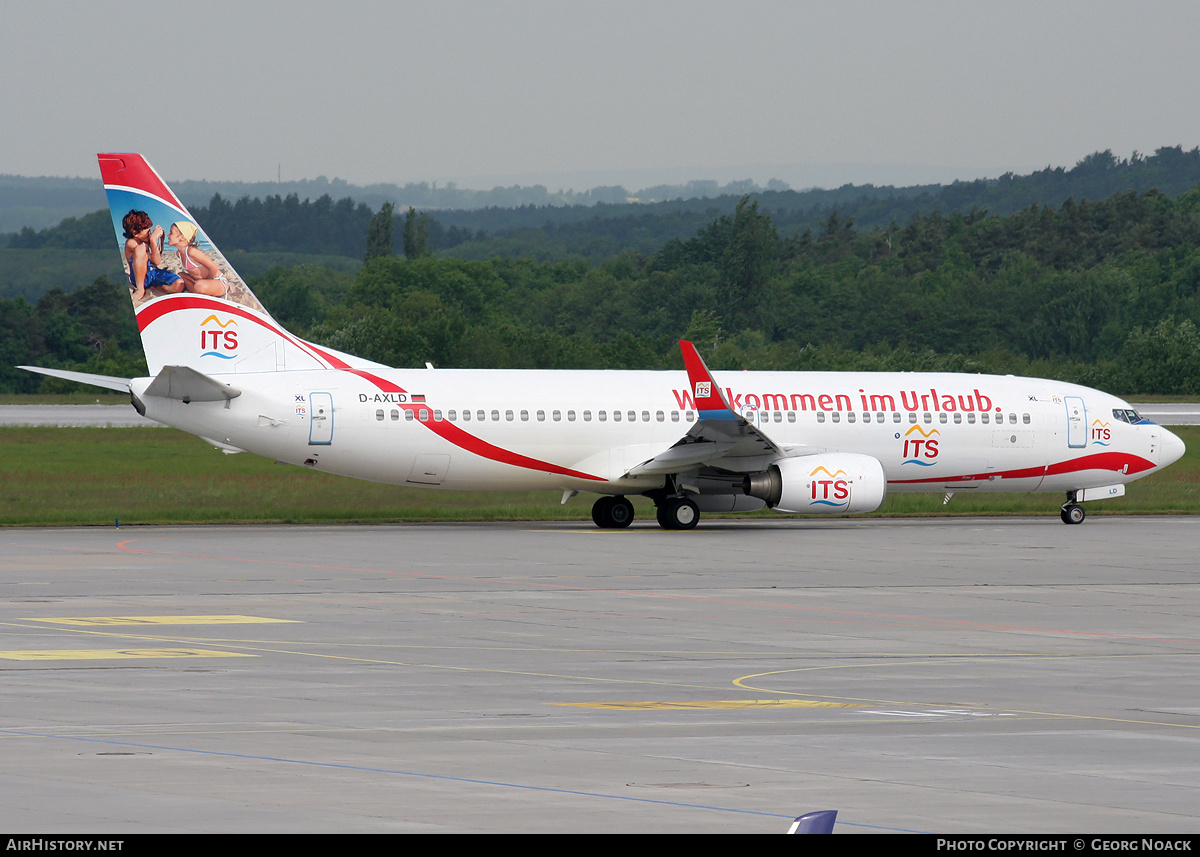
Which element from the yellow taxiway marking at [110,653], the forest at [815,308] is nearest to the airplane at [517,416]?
the yellow taxiway marking at [110,653]

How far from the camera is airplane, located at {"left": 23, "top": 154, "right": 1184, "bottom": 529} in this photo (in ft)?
99.1

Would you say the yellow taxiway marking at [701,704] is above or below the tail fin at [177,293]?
below

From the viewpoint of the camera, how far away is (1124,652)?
16234 mm

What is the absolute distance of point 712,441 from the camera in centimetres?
3083

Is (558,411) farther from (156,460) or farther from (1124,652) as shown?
(156,460)

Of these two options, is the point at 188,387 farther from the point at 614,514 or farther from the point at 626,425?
the point at 614,514

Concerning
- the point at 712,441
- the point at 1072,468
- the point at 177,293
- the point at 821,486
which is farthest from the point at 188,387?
the point at 1072,468

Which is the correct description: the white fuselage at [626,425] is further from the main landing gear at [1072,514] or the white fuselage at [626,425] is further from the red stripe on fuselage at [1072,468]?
the main landing gear at [1072,514]

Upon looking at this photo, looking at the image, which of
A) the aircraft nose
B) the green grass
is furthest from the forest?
the aircraft nose

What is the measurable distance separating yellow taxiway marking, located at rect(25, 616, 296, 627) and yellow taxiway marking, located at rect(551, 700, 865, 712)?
661cm

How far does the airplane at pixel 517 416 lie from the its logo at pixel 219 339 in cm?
3

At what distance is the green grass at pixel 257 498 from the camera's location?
3488cm

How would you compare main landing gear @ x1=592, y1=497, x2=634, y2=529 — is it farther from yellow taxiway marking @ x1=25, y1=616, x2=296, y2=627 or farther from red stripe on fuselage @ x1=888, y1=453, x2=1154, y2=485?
yellow taxiway marking @ x1=25, y1=616, x2=296, y2=627
